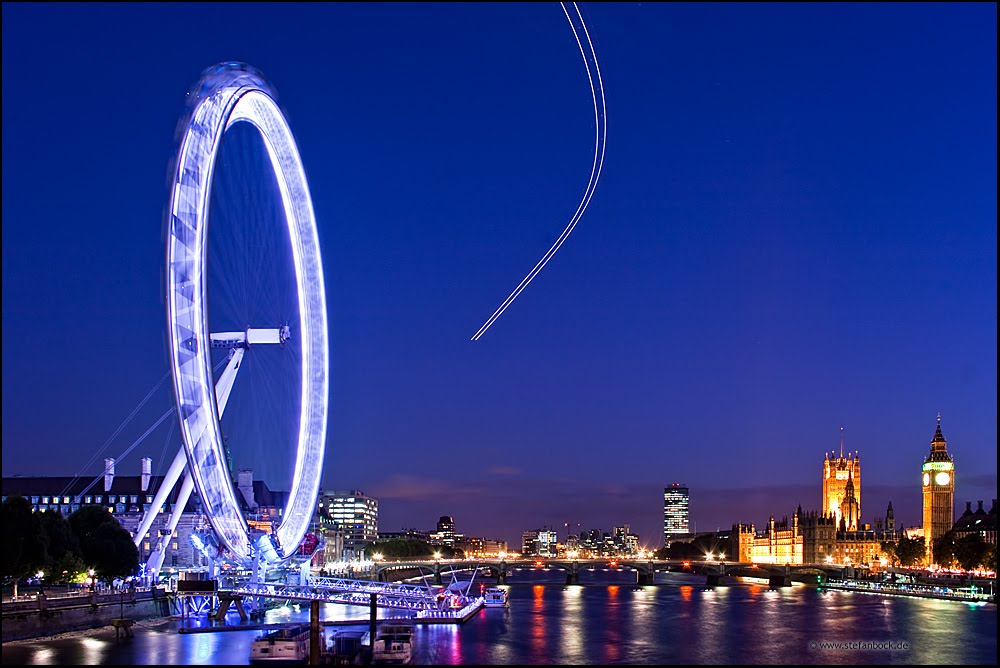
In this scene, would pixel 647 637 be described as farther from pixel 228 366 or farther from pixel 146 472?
pixel 146 472

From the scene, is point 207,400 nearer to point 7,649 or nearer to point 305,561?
point 7,649

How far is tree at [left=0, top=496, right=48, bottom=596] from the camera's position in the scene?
4412cm

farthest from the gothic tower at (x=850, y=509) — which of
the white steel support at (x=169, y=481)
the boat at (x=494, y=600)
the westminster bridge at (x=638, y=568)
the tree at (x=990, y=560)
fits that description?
the white steel support at (x=169, y=481)

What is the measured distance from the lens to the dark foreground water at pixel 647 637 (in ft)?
140

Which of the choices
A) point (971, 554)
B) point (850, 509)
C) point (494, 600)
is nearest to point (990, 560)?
point (971, 554)

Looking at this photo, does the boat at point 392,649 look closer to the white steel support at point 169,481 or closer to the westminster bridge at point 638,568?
the white steel support at point 169,481

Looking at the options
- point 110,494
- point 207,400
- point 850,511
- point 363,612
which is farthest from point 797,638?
point 850,511

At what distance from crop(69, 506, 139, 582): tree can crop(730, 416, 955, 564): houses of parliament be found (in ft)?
353

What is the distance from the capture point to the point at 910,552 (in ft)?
436

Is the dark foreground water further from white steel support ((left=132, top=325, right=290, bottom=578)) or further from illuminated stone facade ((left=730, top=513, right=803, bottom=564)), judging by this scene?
illuminated stone facade ((left=730, top=513, right=803, bottom=564))

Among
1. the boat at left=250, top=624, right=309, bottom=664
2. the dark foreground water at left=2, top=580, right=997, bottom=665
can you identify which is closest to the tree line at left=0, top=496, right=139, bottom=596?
the dark foreground water at left=2, top=580, right=997, bottom=665

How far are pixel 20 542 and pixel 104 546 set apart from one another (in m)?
12.2

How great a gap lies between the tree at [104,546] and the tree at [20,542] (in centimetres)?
927

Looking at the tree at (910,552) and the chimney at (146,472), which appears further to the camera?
the tree at (910,552)
